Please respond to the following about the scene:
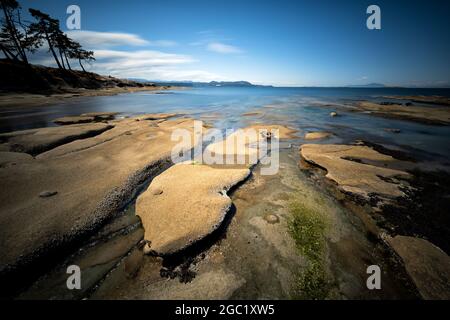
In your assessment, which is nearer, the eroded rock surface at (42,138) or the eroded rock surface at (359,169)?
the eroded rock surface at (359,169)

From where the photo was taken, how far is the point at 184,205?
6012mm

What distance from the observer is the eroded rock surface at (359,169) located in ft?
24.2

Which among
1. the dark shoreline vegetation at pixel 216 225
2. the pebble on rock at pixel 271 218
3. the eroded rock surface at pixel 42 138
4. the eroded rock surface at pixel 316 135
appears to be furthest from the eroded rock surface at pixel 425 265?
the eroded rock surface at pixel 42 138

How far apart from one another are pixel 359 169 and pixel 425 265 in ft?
16.9

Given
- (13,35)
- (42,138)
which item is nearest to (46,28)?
(13,35)

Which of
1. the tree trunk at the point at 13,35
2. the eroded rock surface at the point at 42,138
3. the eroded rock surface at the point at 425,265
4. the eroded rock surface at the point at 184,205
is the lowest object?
the eroded rock surface at the point at 425,265

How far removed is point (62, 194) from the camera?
6270mm

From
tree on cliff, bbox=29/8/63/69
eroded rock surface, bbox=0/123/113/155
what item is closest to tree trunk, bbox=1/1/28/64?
tree on cliff, bbox=29/8/63/69

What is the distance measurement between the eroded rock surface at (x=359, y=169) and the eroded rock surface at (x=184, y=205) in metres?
3.96

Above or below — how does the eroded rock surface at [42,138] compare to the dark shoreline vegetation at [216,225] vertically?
above

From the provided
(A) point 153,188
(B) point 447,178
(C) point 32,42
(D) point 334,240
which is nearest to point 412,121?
(B) point 447,178

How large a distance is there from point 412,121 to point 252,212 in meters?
26.7

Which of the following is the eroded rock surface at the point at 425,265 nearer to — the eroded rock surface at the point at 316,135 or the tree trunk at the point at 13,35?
the eroded rock surface at the point at 316,135

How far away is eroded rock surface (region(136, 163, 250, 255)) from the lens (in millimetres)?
4801
